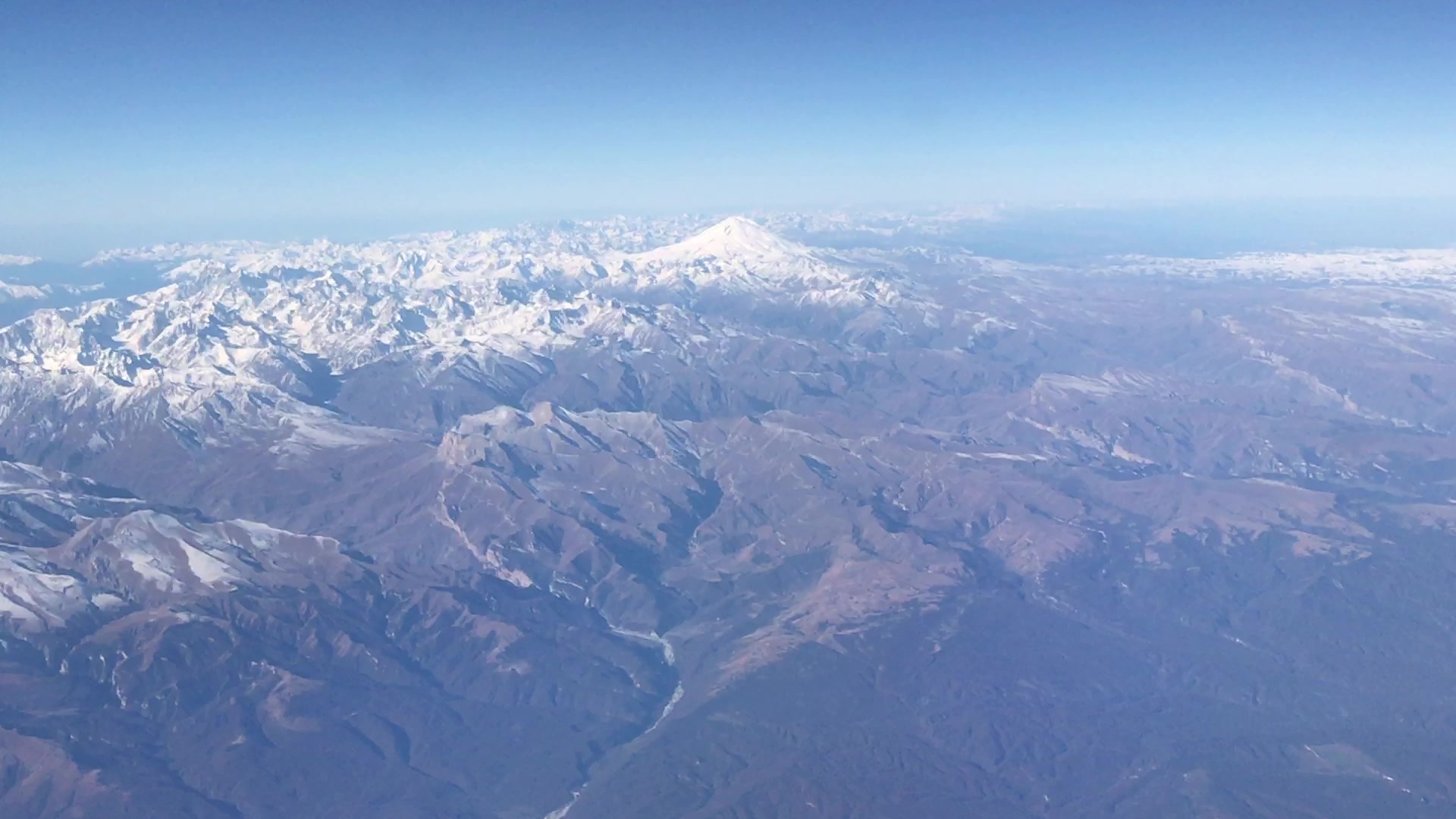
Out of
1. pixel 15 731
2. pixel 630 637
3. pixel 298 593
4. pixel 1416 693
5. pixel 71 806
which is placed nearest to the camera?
pixel 71 806

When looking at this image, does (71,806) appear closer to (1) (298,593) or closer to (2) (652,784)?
(1) (298,593)

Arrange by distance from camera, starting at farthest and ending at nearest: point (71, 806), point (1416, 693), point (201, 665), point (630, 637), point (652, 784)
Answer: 1. point (630, 637)
2. point (1416, 693)
3. point (201, 665)
4. point (652, 784)
5. point (71, 806)

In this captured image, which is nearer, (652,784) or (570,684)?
(652,784)

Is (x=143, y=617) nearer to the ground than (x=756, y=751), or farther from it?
farther from it

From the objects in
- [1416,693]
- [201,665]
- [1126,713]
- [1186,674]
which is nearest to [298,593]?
[201,665]

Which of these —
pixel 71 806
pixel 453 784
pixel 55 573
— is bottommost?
pixel 453 784

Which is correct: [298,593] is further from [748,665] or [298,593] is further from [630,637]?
[748,665]

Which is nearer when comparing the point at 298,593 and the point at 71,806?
the point at 71,806

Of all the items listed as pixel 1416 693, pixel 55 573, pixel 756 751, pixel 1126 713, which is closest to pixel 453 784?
pixel 756 751

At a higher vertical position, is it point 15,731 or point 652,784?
point 15,731
